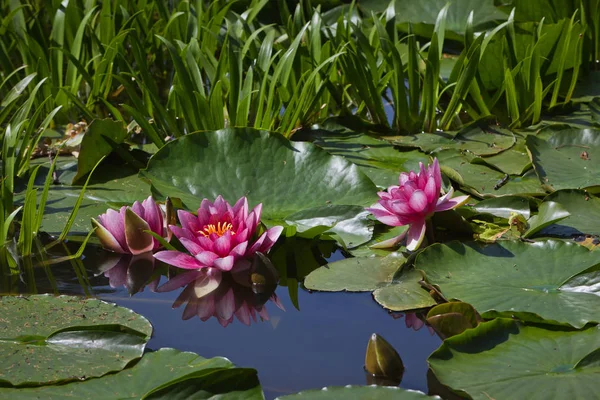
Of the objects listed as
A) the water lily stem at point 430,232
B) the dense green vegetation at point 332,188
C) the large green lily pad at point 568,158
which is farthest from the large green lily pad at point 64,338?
the large green lily pad at point 568,158

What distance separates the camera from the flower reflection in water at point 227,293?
5.43 ft

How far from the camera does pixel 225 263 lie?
175cm

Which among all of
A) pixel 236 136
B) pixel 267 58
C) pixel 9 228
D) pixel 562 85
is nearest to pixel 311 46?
pixel 267 58

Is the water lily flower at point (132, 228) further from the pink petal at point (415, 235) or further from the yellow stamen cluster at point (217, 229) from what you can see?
the pink petal at point (415, 235)

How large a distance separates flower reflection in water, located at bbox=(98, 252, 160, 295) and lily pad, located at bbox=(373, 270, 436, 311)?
543 mm

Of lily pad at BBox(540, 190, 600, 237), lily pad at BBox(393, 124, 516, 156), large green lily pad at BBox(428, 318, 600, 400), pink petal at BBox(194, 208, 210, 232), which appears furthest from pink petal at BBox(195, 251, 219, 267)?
lily pad at BBox(393, 124, 516, 156)

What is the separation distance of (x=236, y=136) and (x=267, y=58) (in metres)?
0.54

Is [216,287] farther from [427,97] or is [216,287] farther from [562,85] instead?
[562,85]

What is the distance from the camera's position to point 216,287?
176 centimetres

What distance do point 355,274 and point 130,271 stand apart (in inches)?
22.2

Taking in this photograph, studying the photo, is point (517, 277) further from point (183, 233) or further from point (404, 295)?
point (183, 233)

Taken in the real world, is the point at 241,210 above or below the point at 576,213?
above

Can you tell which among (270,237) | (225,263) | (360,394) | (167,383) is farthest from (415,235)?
(167,383)

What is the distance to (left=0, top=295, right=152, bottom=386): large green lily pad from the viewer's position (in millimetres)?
1368
